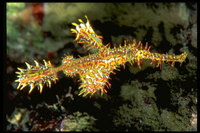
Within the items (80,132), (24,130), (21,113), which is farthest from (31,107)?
(80,132)

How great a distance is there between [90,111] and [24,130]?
5.01 feet

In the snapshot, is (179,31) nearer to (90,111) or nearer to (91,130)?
(90,111)

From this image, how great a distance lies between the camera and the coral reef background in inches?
112

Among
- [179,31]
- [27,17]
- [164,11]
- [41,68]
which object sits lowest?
[41,68]

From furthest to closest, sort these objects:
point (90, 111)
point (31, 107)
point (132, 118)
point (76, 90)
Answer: point (31, 107), point (76, 90), point (90, 111), point (132, 118)

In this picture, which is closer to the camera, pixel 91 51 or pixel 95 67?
pixel 95 67

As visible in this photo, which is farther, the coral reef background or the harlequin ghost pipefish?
the coral reef background

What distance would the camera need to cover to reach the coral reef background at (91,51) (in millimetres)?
2855

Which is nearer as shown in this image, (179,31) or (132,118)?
(132,118)

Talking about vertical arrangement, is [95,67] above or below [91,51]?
below

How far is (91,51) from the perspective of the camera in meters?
3.45

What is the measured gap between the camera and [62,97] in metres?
3.38

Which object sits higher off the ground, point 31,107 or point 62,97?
point 62,97

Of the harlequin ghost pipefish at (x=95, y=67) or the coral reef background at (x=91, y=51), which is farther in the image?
the coral reef background at (x=91, y=51)
